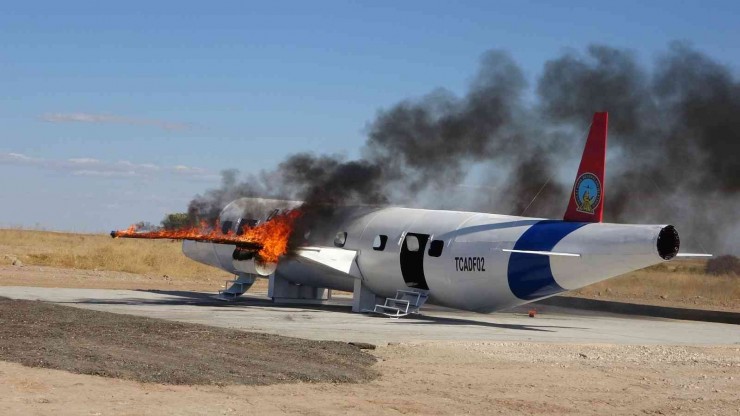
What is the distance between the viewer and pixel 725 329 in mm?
33875

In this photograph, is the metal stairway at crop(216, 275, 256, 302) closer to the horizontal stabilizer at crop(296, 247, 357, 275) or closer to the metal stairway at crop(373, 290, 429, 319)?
the horizontal stabilizer at crop(296, 247, 357, 275)

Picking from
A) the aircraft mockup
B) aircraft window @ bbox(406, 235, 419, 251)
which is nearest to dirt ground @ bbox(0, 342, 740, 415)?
the aircraft mockup

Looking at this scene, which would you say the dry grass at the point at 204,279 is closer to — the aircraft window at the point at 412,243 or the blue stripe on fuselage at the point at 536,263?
the aircraft window at the point at 412,243

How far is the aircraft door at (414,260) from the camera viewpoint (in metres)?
33.8

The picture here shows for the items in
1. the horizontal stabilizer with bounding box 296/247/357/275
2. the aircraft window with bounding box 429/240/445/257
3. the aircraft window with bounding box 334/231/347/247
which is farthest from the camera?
the aircraft window with bounding box 334/231/347/247

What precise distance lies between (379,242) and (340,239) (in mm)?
2115

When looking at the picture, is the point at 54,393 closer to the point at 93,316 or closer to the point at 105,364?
the point at 105,364

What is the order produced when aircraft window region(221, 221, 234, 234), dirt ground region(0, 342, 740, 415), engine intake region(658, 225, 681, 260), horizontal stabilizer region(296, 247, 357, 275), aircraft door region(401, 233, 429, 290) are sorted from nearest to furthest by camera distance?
dirt ground region(0, 342, 740, 415) → engine intake region(658, 225, 681, 260) → aircraft door region(401, 233, 429, 290) → horizontal stabilizer region(296, 247, 357, 275) → aircraft window region(221, 221, 234, 234)

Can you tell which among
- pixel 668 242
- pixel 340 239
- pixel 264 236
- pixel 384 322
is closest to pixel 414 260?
pixel 384 322

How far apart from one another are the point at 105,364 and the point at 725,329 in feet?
75.1

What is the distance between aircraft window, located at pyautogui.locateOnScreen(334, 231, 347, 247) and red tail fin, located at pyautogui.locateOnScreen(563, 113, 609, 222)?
360 inches

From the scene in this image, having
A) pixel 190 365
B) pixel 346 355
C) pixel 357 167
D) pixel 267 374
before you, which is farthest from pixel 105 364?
pixel 357 167

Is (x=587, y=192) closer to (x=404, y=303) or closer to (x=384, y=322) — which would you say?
(x=384, y=322)

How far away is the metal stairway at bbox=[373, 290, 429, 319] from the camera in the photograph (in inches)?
1336
